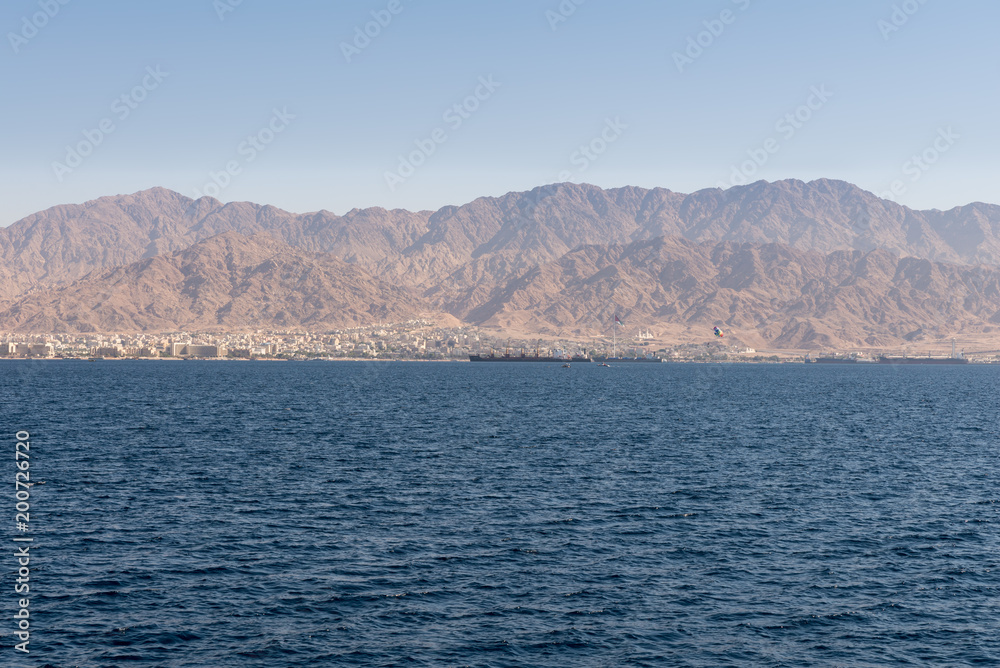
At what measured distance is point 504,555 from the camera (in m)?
53.3

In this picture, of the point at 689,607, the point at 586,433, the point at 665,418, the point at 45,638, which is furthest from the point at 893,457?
the point at 45,638

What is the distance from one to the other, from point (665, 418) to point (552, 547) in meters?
101

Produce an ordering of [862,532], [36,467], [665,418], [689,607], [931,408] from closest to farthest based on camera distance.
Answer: [689,607]
[862,532]
[36,467]
[665,418]
[931,408]

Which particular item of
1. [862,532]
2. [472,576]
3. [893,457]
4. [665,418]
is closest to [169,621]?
[472,576]

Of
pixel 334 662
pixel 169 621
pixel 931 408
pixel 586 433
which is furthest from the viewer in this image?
pixel 931 408

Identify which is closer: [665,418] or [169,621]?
[169,621]

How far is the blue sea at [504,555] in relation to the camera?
39125 millimetres

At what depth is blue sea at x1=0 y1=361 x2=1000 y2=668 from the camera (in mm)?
39125

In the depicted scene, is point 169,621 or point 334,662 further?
point 169,621

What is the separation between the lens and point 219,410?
16175 centimetres

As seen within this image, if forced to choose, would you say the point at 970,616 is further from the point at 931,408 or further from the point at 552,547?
the point at 931,408

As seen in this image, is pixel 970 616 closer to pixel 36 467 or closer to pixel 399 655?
pixel 399 655

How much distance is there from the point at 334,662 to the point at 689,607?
709 inches

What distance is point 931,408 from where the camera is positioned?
184 meters
